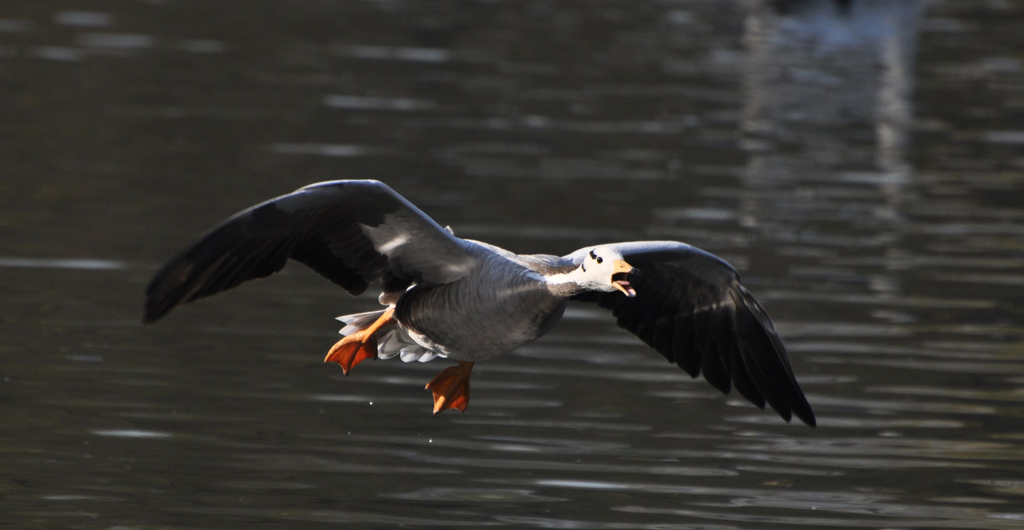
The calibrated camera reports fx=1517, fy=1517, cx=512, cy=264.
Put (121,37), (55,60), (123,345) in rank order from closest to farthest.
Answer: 1. (123,345)
2. (55,60)
3. (121,37)

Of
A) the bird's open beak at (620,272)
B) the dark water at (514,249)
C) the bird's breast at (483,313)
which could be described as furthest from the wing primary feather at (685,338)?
the bird's open beak at (620,272)

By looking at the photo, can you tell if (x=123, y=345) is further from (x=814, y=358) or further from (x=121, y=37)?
(x=121, y=37)

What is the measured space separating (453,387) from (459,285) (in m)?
1.09

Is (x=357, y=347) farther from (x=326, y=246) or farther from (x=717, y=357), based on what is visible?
(x=717, y=357)

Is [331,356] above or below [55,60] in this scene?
above

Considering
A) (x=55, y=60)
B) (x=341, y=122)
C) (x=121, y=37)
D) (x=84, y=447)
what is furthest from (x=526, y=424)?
(x=121, y=37)

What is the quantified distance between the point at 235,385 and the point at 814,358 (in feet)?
14.0

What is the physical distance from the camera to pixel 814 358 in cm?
1126

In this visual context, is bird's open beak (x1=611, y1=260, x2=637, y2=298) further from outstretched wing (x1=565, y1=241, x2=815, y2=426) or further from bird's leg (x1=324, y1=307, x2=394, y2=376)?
bird's leg (x1=324, y1=307, x2=394, y2=376)

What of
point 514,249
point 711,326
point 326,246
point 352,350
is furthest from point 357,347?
point 514,249

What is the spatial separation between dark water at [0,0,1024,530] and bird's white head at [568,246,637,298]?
4.82ft

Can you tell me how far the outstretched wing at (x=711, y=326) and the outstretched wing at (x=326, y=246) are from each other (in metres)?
0.95

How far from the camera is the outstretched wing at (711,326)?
843 cm

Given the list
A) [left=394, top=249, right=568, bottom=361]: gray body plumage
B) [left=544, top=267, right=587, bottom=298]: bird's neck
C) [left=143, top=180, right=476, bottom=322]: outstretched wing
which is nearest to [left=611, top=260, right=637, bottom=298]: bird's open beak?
[left=544, top=267, right=587, bottom=298]: bird's neck
